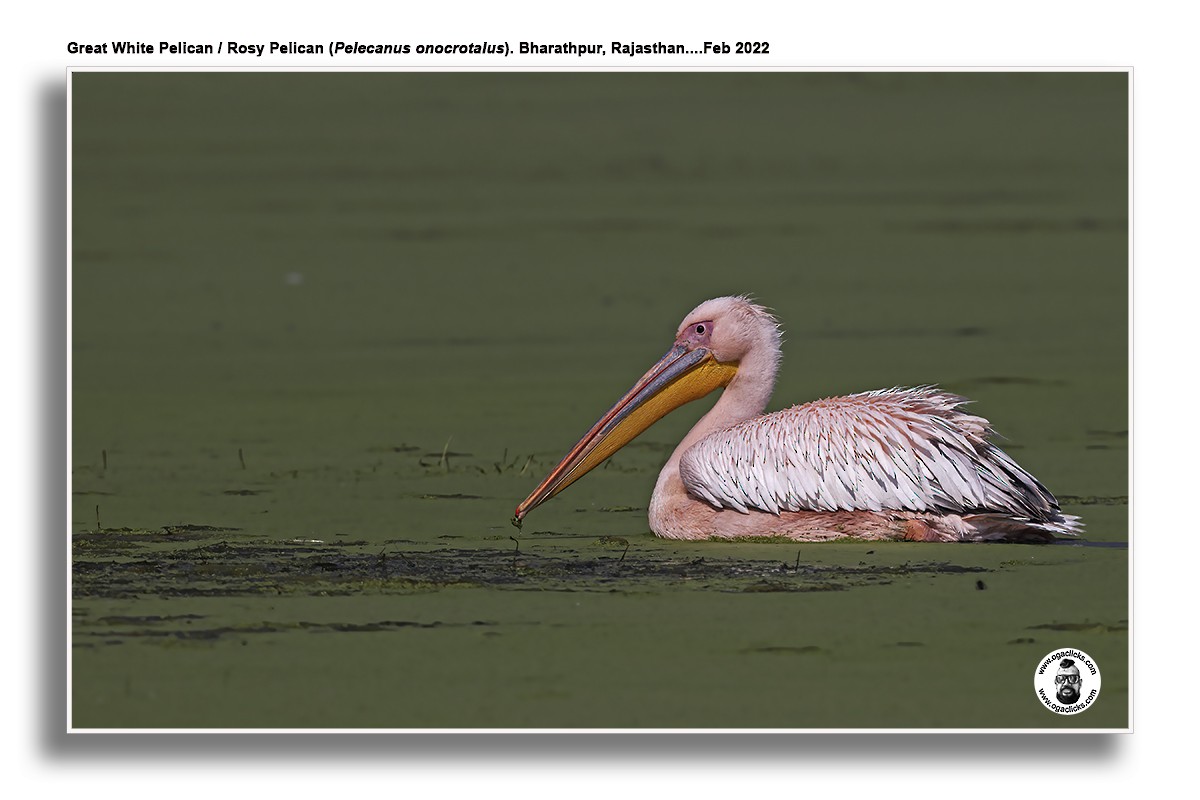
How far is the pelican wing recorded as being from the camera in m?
8.84

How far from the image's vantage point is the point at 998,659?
743cm

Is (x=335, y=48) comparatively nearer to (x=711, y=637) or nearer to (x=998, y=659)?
(x=711, y=637)

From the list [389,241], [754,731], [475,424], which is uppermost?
[389,241]

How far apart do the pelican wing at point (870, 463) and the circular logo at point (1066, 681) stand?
1417mm

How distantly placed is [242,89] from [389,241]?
250cm

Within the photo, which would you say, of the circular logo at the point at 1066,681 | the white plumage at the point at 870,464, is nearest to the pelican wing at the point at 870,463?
the white plumage at the point at 870,464

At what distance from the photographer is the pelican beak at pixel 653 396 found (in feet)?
32.0

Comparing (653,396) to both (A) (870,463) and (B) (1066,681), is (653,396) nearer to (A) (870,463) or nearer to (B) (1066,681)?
(A) (870,463)

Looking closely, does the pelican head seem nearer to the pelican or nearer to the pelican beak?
the pelican beak

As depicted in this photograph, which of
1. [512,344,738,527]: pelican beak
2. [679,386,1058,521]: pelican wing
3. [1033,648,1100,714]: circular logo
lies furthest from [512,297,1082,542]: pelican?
[1033,648,1100,714]: circular logo

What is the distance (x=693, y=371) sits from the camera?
979 cm

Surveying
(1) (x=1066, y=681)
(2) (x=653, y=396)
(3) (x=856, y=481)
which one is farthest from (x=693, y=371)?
(1) (x=1066, y=681)

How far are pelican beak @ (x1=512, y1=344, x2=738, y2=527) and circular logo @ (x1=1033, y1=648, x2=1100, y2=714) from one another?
2.73 m

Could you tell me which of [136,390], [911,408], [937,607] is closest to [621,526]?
[911,408]
